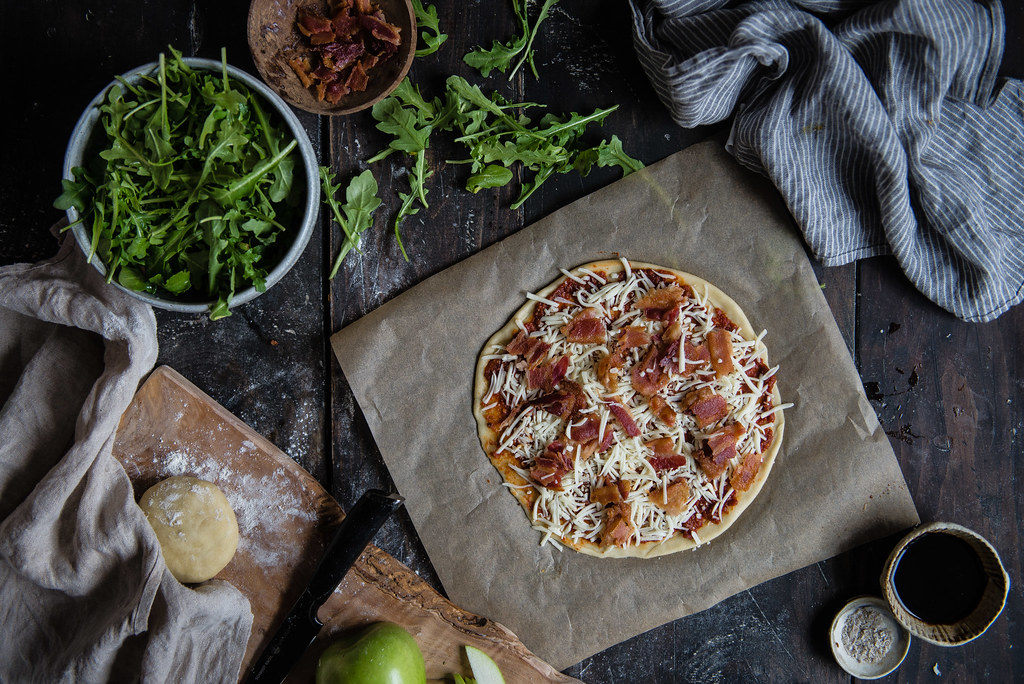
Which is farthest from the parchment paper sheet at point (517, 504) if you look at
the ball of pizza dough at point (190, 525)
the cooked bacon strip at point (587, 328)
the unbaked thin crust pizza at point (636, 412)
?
the ball of pizza dough at point (190, 525)

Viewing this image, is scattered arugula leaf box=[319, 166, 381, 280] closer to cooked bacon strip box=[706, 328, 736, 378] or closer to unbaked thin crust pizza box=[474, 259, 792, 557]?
unbaked thin crust pizza box=[474, 259, 792, 557]

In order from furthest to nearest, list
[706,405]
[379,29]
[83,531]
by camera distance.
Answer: [706,405], [83,531], [379,29]

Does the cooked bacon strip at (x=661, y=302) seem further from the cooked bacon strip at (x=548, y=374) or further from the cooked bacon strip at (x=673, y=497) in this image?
the cooked bacon strip at (x=673, y=497)

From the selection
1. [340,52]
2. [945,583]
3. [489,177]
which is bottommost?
[945,583]

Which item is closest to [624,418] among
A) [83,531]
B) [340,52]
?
[340,52]

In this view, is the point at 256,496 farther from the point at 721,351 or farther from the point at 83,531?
the point at 721,351

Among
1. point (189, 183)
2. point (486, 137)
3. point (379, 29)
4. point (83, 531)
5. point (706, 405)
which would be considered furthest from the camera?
point (486, 137)

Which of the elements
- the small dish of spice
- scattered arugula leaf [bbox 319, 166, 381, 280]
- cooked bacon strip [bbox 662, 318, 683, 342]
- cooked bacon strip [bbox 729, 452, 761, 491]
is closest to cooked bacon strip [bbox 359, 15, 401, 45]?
scattered arugula leaf [bbox 319, 166, 381, 280]
